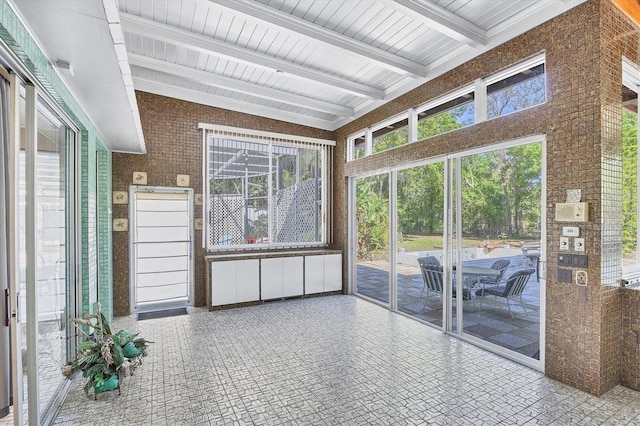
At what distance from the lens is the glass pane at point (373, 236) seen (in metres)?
5.58

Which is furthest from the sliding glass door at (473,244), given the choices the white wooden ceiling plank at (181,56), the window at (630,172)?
the white wooden ceiling plank at (181,56)

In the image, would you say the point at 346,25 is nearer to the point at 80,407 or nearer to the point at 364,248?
the point at 364,248

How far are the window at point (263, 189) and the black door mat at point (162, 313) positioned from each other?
1.13 m

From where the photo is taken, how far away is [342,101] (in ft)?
19.2

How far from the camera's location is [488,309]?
155 inches

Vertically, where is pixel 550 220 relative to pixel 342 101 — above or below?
below

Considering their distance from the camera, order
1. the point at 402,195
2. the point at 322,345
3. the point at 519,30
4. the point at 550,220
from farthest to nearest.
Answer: the point at 402,195
the point at 322,345
the point at 519,30
the point at 550,220

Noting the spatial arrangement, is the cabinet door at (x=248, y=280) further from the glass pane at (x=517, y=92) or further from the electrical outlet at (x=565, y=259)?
the electrical outlet at (x=565, y=259)

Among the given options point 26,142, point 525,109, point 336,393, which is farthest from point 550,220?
point 26,142

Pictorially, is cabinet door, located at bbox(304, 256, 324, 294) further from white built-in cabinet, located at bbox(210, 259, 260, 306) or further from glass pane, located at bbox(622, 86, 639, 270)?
glass pane, located at bbox(622, 86, 639, 270)

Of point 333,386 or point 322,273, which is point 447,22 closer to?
point 333,386

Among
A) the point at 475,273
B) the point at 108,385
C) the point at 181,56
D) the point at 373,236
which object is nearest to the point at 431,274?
the point at 475,273

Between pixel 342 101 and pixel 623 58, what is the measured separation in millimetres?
3751

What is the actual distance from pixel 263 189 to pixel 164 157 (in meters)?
1.73
